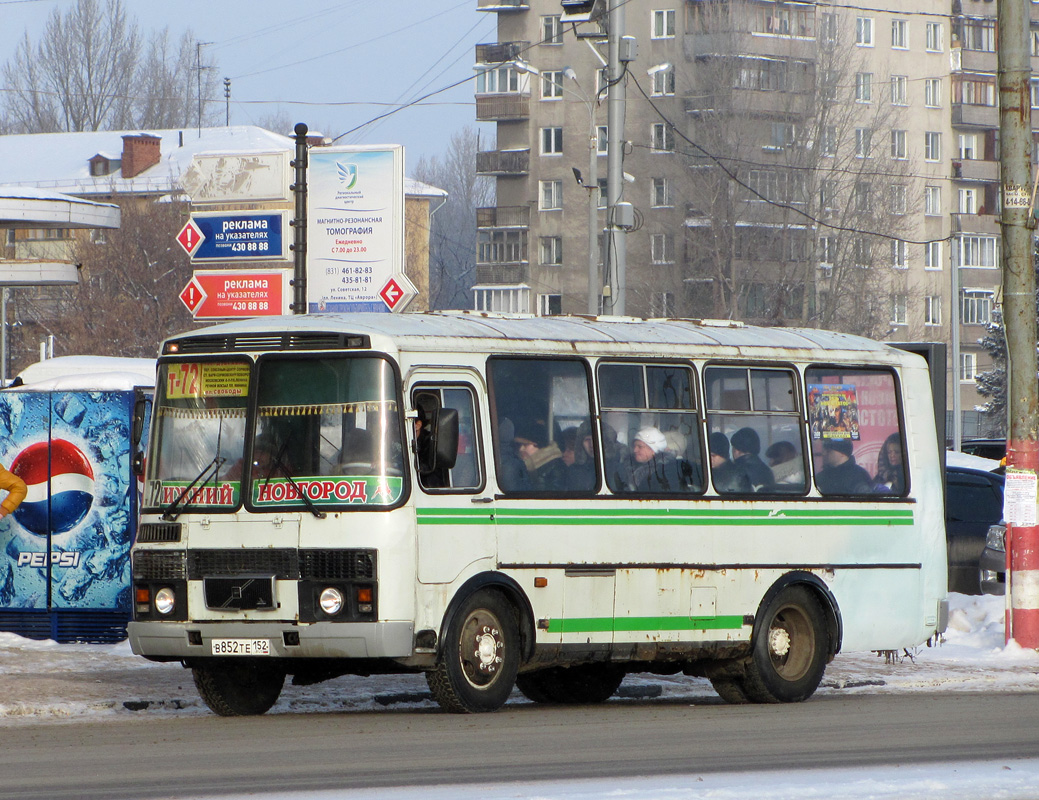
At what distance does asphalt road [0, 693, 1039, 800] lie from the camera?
9.05 metres

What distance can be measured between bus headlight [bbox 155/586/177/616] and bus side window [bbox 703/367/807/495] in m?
3.91

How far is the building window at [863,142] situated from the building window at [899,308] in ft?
17.4

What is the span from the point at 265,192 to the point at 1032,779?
1467 centimetres

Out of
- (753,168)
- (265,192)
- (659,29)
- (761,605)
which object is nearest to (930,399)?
(761,605)

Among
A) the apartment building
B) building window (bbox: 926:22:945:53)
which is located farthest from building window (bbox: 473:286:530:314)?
building window (bbox: 926:22:945:53)

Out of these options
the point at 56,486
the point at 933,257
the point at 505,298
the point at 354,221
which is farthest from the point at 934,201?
the point at 56,486

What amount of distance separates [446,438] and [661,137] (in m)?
65.8

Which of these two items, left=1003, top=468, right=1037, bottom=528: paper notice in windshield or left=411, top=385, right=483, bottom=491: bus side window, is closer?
left=411, top=385, right=483, bottom=491: bus side window

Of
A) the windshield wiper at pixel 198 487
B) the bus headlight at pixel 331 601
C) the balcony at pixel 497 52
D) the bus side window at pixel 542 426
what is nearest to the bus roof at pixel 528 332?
the bus side window at pixel 542 426

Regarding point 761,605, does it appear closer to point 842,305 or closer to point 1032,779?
point 1032,779

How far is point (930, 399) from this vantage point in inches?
591

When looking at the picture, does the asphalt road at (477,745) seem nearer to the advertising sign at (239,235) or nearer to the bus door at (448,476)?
the bus door at (448,476)

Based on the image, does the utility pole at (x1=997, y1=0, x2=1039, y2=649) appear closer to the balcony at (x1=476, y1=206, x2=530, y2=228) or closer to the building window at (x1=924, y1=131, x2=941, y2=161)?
the balcony at (x1=476, y1=206, x2=530, y2=228)

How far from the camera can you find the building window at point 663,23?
82250 millimetres
